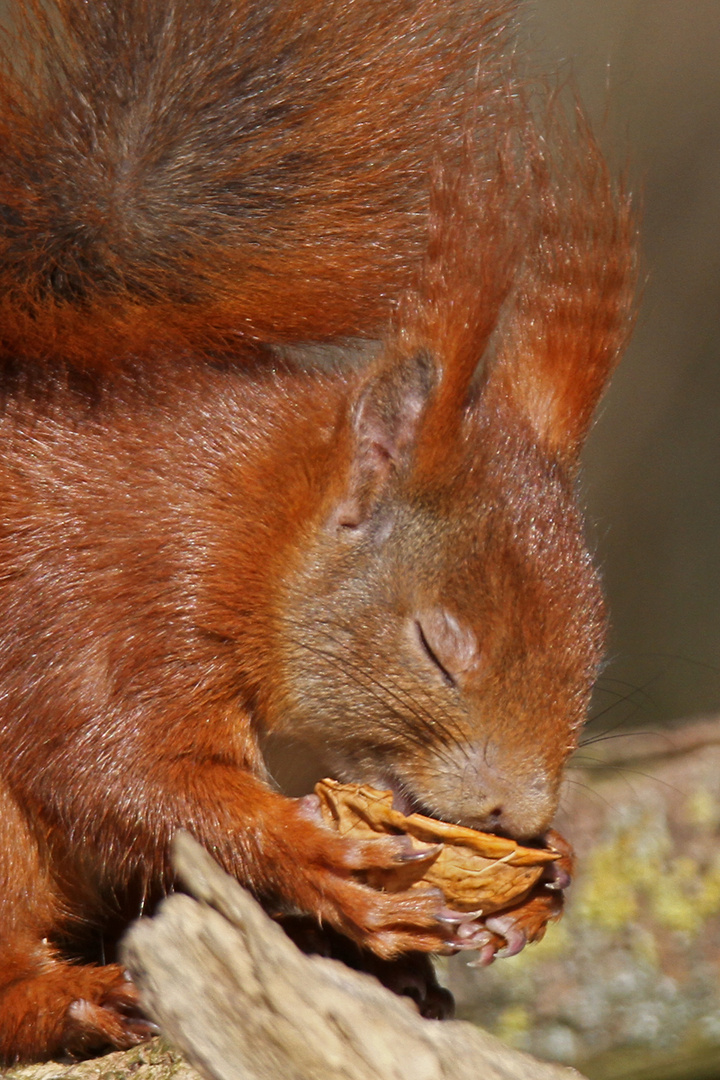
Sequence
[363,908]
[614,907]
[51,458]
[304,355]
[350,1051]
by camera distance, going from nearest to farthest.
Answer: [350,1051] < [363,908] < [51,458] < [304,355] < [614,907]

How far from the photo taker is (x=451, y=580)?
1551mm

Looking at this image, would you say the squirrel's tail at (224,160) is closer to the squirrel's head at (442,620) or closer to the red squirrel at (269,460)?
the red squirrel at (269,460)

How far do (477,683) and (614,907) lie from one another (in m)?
1.15

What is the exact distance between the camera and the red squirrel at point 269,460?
4.99 ft

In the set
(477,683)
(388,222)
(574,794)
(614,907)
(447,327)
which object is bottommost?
(614,907)

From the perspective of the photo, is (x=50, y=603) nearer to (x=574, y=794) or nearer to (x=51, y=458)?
(x=51, y=458)

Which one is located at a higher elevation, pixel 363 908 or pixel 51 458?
pixel 51 458

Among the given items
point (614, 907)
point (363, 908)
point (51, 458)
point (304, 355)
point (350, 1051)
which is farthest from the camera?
point (614, 907)

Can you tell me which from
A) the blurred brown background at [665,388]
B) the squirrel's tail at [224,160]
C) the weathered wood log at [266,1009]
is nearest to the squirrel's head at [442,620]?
the squirrel's tail at [224,160]

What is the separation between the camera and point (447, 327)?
5.05 ft

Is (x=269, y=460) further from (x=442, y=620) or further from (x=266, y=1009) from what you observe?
(x=266, y=1009)

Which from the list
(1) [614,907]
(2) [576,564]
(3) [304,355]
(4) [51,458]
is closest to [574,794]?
(1) [614,907]

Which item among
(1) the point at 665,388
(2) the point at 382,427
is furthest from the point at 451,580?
(1) the point at 665,388

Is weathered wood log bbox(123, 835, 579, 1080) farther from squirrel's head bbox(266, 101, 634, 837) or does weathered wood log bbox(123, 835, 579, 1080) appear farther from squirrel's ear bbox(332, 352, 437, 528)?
squirrel's ear bbox(332, 352, 437, 528)
